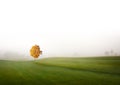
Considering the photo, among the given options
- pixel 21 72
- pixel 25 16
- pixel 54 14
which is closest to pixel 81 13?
pixel 54 14

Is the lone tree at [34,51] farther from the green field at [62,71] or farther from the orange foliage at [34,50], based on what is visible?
the green field at [62,71]

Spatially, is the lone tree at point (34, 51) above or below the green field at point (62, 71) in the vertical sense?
above

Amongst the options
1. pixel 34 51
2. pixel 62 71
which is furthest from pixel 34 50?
pixel 62 71

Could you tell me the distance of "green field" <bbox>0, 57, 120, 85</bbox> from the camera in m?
6.11

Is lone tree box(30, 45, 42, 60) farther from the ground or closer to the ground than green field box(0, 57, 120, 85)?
farther from the ground

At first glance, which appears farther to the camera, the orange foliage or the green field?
the orange foliage

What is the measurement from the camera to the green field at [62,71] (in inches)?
241

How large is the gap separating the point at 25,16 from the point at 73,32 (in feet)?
5.69

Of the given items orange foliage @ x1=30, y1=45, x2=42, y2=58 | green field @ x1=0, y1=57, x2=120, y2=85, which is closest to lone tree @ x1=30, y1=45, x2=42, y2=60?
orange foliage @ x1=30, y1=45, x2=42, y2=58

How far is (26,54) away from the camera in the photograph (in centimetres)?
701

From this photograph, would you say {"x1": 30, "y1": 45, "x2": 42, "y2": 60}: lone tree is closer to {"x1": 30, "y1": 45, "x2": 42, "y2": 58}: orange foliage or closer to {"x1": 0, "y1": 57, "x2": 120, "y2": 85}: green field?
{"x1": 30, "y1": 45, "x2": 42, "y2": 58}: orange foliage

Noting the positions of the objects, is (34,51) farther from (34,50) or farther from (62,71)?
(62,71)

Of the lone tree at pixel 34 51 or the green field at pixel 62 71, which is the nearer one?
the green field at pixel 62 71

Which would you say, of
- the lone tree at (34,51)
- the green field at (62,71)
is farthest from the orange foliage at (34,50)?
the green field at (62,71)
